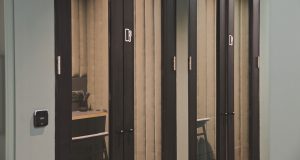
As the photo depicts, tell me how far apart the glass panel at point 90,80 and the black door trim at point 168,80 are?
0.51 meters

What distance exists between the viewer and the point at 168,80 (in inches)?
99.7

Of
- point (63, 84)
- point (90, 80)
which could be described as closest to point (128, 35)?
point (90, 80)

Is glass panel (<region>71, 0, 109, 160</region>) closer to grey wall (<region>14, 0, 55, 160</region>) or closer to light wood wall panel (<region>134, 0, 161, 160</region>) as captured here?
grey wall (<region>14, 0, 55, 160</region>)

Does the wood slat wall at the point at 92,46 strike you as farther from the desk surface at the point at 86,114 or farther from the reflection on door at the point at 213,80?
the reflection on door at the point at 213,80

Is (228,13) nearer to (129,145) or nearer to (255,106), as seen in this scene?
(255,106)

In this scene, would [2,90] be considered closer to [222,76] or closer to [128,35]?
[128,35]

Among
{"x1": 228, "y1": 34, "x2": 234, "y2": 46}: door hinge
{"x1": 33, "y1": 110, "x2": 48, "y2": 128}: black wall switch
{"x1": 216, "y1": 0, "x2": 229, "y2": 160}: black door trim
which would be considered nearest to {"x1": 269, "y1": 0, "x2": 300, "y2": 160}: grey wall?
{"x1": 33, "y1": 110, "x2": 48, "y2": 128}: black wall switch

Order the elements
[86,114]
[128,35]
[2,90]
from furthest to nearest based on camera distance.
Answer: [128,35], [86,114], [2,90]

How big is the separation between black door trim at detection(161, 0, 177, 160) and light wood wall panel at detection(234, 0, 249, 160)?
3.12 feet

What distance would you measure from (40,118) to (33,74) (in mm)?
233

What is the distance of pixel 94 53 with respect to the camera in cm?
212

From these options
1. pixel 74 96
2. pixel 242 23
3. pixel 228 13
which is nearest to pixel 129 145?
pixel 74 96

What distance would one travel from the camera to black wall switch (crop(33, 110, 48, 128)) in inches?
70.6

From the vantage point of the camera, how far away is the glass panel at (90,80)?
6.59ft
